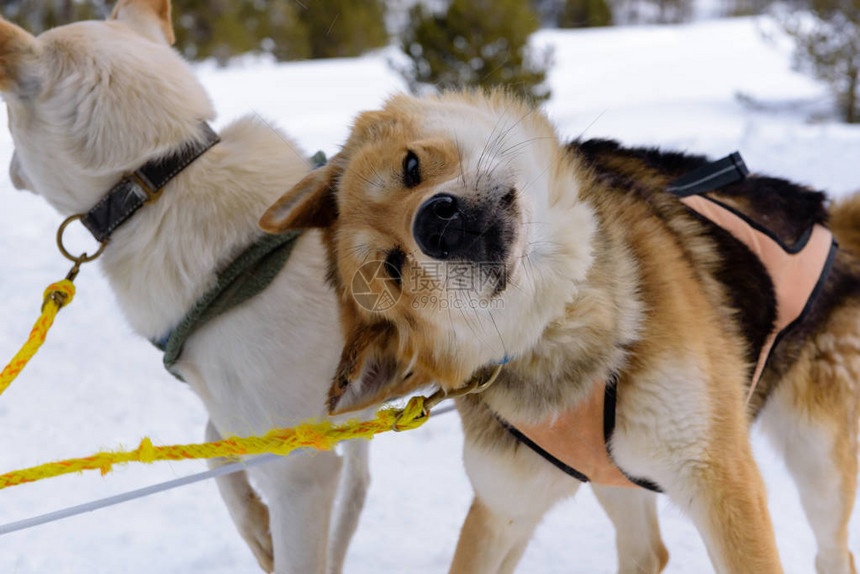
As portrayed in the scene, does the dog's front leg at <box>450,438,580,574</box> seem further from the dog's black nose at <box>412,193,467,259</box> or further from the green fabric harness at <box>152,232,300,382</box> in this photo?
the green fabric harness at <box>152,232,300,382</box>

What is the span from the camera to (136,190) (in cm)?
201

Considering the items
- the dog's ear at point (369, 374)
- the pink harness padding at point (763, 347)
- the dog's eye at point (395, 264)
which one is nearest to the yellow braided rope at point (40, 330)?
the dog's ear at point (369, 374)

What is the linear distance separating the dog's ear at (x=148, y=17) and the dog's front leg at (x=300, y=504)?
1321 mm

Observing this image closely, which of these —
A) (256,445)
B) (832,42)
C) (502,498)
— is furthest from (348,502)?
(832,42)

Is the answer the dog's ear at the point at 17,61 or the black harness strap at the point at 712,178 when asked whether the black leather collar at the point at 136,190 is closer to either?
the dog's ear at the point at 17,61

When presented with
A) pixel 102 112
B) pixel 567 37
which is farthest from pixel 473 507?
pixel 567 37

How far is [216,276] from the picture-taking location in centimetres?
201

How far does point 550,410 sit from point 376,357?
1.35 ft

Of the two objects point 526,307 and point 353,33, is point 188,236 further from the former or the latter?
point 353,33

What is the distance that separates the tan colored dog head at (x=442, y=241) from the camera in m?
1.56

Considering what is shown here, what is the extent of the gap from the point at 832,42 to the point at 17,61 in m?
10.8

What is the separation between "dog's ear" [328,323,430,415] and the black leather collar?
0.71 meters

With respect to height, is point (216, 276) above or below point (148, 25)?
below

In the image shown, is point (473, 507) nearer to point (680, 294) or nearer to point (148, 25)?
point (680, 294)
